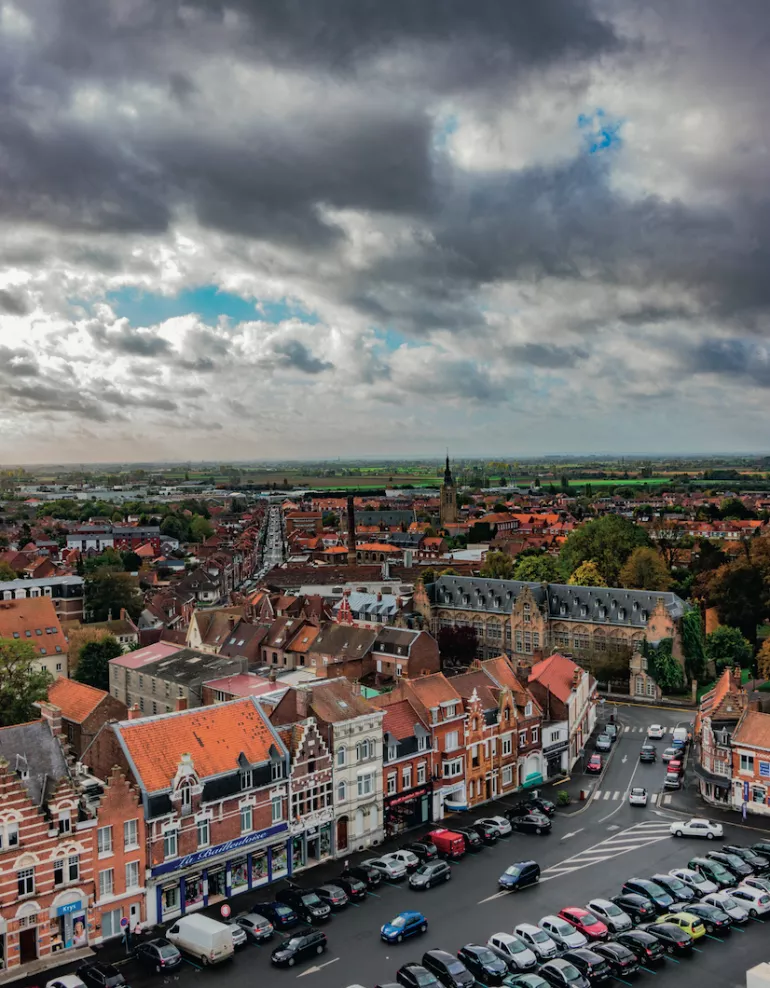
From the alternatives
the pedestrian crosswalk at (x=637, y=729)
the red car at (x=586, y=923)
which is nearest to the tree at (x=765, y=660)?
the pedestrian crosswalk at (x=637, y=729)

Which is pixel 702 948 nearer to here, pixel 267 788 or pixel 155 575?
pixel 267 788

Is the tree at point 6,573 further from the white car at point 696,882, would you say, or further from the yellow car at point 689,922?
the yellow car at point 689,922

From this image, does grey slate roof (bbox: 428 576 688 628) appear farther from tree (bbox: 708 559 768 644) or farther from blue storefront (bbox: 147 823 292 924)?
blue storefront (bbox: 147 823 292 924)

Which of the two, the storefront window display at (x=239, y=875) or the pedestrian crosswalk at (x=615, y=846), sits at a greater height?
the storefront window display at (x=239, y=875)

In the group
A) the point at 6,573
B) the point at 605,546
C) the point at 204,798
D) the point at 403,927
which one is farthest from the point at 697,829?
the point at 6,573

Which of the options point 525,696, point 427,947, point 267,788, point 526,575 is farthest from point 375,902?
point 526,575

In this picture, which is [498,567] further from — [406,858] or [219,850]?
[219,850]
